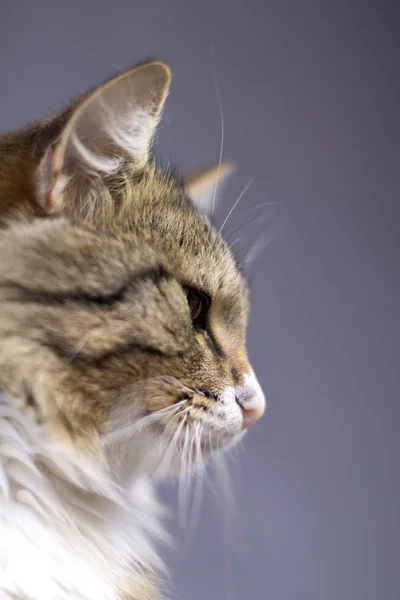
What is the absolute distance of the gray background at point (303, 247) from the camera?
4.05 feet

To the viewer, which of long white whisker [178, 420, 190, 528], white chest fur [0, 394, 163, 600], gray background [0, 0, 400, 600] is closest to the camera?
white chest fur [0, 394, 163, 600]

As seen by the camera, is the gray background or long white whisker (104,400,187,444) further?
the gray background

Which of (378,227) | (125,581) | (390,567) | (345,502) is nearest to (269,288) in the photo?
(378,227)

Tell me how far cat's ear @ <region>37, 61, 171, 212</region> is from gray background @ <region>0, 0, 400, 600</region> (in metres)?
0.50

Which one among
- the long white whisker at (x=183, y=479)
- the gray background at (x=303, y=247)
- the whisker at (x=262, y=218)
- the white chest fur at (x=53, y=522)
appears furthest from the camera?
the gray background at (x=303, y=247)

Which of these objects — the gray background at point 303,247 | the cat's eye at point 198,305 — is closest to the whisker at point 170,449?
the cat's eye at point 198,305

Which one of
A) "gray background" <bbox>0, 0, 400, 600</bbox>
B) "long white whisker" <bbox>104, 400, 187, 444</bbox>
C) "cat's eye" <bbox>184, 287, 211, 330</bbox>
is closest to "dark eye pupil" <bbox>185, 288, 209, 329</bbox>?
"cat's eye" <bbox>184, 287, 211, 330</bbox>

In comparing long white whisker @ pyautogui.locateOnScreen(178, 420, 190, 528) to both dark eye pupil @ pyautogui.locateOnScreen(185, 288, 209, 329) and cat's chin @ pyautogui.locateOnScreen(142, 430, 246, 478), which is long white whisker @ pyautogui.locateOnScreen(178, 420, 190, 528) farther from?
dark eye pupil @ pyautogui.locateOnScreen(185, 288, 209, 329)

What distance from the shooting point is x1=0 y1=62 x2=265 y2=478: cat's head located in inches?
25.9

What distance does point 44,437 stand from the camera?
67 centimetres

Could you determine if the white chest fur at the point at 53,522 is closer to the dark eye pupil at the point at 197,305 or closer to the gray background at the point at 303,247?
the dark eye pupil at the point at 197,305

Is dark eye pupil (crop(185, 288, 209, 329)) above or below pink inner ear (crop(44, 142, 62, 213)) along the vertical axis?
below

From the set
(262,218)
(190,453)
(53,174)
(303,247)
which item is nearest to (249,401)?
(190,453)

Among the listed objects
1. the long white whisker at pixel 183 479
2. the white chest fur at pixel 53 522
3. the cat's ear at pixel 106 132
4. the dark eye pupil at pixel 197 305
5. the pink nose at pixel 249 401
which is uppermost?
the cat's ear at pixel 106 132
